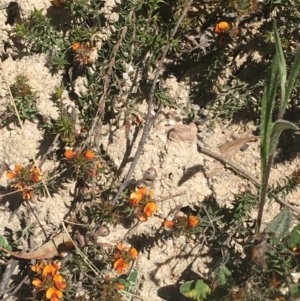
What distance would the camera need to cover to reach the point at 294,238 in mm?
3205

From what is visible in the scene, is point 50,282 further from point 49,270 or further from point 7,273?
point 7,273

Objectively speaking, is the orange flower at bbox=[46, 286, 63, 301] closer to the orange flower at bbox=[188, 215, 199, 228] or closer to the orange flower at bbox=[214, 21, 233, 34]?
the orange flower at bbox=[188, 215, 199, 228]

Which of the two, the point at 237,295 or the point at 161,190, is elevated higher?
the point at 161,190

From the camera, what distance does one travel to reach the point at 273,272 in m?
3.17

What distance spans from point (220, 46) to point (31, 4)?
4.36 feet

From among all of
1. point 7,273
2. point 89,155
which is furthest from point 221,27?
point 7,273

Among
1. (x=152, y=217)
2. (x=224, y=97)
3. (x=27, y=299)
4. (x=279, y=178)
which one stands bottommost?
(x=27, y=299)

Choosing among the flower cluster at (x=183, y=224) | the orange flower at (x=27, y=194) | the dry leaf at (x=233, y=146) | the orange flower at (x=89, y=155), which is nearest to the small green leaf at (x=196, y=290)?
the flower cluster at (x=183, y=224)

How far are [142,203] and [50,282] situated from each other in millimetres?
759

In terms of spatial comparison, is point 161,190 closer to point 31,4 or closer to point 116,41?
point 116,41

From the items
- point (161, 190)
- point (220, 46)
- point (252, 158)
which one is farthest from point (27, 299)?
point (220, 46)

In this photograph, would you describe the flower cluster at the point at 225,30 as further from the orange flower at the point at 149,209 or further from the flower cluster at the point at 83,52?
the orange flower at the point at 149,209

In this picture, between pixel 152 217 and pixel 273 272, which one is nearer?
pixel 273 272

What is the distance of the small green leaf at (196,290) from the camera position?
11.0ft
